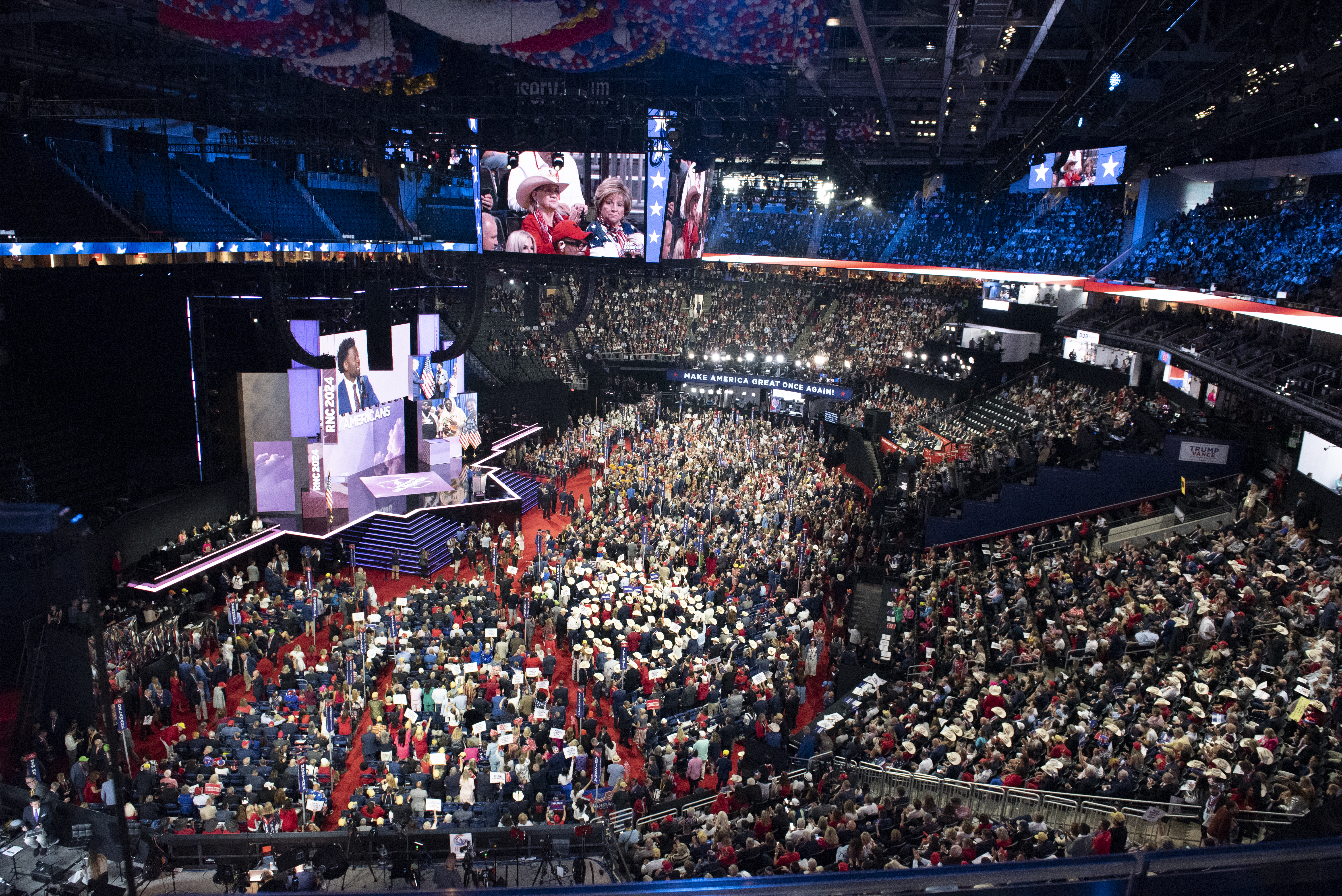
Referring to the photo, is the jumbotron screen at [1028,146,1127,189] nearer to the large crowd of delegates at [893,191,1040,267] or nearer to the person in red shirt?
the large crowd of delegates at [893,191,1040,267]

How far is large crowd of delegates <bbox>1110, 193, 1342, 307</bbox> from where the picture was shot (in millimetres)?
18250

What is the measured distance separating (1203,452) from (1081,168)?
1041cm

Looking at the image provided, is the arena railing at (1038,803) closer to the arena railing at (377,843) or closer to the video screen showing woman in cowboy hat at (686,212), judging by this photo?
the arena railing at (377,843)

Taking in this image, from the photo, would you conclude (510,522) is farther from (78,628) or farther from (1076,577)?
(78,628)

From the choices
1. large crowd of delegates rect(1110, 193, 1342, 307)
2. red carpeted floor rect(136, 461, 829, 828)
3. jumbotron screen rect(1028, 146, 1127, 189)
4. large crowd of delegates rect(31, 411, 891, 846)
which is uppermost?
jumbotron screen rect(1028, 146, 1127, 189)

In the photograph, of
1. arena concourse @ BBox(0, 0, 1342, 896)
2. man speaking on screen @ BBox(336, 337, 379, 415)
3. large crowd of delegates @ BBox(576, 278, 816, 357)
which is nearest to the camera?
arena concourse @ BBox(0, 0, 1342, 896)

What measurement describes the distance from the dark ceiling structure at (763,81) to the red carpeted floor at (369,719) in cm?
966

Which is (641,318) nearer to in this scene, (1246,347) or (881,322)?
(881,322)

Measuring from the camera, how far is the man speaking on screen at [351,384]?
2192 cm

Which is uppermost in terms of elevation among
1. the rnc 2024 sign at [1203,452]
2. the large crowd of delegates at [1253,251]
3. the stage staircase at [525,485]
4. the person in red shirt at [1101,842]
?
the large crowd of delegates at [1253,251]

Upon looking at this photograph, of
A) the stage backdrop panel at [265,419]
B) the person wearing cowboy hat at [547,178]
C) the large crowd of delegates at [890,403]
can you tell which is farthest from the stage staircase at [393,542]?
the large crowd of delegates at [890,403]

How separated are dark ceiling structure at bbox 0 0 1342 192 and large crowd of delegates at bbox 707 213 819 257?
2385 cm

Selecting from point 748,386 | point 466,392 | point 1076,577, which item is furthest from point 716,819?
point 748,386

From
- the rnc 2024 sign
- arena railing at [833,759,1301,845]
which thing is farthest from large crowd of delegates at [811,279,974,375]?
arena railing at [833,759,1301,845]
